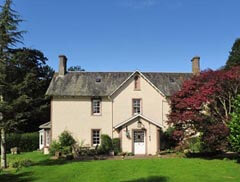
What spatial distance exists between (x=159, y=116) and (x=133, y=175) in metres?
15.8

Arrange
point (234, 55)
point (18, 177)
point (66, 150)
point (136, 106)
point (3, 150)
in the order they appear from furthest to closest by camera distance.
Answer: point (234, 55) → point (136, 106) → point (66, 150) → point (3, 150) → point (18, 177)

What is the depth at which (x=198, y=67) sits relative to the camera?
118ft

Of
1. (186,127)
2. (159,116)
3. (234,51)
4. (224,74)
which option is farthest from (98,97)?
(234,51)

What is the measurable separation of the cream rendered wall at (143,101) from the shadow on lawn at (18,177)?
1477cm

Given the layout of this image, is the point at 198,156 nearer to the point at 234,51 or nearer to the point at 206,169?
the point at 206,169

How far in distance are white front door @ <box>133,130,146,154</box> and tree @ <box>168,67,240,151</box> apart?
19.0ft

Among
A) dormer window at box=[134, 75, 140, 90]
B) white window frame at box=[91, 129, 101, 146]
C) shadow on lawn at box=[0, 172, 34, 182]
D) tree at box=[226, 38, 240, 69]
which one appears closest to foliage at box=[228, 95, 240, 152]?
dormer window at box=[134, 75, 140, 90]

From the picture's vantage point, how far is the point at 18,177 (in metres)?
18.2

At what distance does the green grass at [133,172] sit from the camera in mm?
16516

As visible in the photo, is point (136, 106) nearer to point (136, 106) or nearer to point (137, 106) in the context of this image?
point (136, 106)

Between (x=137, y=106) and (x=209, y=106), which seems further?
(x=137, y=106)

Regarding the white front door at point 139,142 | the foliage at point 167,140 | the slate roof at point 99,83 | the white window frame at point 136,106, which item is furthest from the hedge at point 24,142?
the foliage at point 167,140

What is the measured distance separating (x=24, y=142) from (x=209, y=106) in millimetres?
25344

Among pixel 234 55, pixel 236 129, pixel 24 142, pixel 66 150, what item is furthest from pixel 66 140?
pixel 234 55
